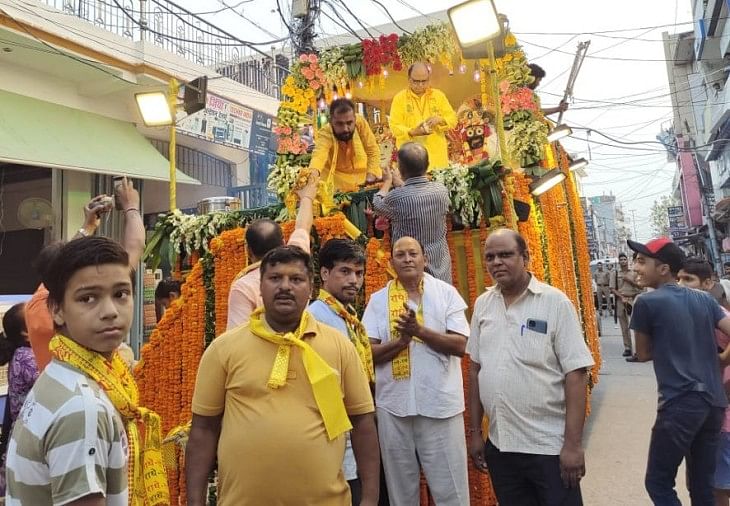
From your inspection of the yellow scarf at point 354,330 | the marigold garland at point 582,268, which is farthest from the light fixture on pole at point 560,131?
the yellow scarf at point 354,330

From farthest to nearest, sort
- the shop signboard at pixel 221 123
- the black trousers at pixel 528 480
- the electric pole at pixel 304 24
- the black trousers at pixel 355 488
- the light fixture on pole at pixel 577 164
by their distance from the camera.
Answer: the shop signboard at pixel 221 123 → the electric pole at pixel 304 24 → the light fixture on pole at pixel 577 164 → the black trousers at pixel 355 488 → the black trousers at pixel 528 480

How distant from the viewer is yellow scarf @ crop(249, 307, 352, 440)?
195 centimetres

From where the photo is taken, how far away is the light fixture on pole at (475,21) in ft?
14.1

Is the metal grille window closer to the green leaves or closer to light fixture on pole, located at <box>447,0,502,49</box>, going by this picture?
light fixture on pole, located at <box>447,0,502,49</box>

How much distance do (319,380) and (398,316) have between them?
1.22 m

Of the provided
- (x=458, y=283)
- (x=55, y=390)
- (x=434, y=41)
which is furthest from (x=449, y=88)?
(x=55, y=390)

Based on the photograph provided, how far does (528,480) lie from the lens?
2617mm

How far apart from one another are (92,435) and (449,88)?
8.34m

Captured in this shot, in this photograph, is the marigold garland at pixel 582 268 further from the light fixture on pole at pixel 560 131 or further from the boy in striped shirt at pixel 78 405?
the boy in striped shirt at pixel 78 405

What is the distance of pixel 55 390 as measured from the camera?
54.4 inches

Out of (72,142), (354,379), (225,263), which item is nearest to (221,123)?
(72,142)

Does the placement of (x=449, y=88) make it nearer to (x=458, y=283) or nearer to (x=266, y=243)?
(x=458, y=283)

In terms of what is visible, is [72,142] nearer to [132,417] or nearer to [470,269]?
[470,269]

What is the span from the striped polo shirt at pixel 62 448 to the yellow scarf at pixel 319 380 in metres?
0.64
